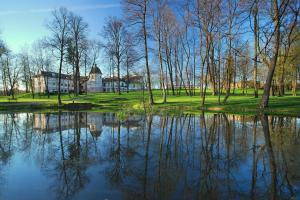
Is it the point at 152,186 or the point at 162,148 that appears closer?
the point at 152,186

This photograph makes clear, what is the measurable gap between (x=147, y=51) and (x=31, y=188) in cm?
2289

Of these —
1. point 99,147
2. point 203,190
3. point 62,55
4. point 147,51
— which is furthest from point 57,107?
point 203,190

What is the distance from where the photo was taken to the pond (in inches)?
171

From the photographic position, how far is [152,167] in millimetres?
5691

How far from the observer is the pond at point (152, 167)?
14.2ft

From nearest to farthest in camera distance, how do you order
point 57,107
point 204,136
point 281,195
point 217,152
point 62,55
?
point 281,195, point 217,152, point 204,136, point 57,107, point 62,55

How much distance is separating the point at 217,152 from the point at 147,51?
20567 millimetres

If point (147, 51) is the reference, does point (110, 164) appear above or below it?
below

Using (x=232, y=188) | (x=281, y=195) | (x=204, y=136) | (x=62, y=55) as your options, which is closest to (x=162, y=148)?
(x=204, y=136)

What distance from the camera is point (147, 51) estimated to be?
26.0m

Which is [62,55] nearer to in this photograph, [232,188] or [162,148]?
[162,148]

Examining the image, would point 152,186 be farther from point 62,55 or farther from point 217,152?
point 62,55

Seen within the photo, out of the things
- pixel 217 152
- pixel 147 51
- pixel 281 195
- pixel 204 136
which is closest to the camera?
pixel 281 195

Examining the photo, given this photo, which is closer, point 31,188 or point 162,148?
point 31,188
